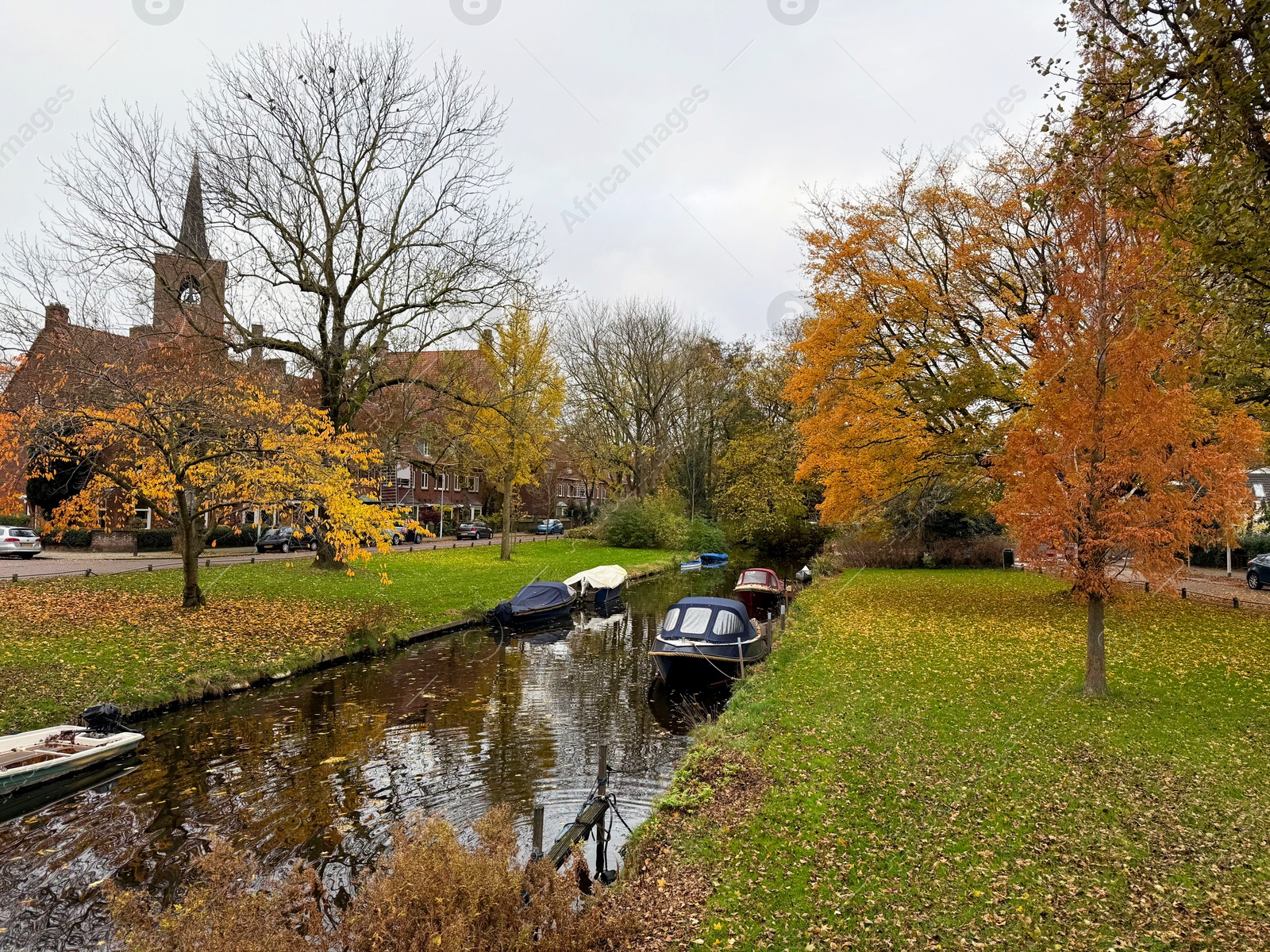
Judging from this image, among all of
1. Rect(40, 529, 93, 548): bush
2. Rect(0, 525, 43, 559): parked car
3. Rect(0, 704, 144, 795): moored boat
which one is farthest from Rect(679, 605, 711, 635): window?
Rect(40, 529, 93, 548): bush

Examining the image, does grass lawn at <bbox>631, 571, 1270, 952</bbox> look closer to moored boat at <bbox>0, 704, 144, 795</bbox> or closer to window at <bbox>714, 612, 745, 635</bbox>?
window at <bbox>714, 612, 745, 635</bbox>

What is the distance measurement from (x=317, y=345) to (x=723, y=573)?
26.1m

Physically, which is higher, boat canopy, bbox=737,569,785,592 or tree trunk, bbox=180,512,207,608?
tree trunk, bbox=180,512,207,608

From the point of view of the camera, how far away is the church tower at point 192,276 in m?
21.9

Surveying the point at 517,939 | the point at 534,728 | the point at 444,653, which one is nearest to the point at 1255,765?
the point at 517,939

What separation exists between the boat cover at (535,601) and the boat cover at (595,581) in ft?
10.7

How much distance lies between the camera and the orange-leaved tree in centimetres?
1103

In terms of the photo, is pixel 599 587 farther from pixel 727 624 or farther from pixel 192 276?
pixel 192 276

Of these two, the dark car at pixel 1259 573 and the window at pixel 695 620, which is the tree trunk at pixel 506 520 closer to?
the window at pixel 695 620

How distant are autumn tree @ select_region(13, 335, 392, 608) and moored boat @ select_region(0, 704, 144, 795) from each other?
568 centimetres

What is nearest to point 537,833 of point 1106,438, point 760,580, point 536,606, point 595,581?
point 1106,438

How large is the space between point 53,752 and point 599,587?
2107cm

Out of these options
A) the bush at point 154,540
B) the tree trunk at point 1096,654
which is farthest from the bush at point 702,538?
the tree trunk at point 1096,654

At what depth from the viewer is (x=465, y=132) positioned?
80.5 ft
